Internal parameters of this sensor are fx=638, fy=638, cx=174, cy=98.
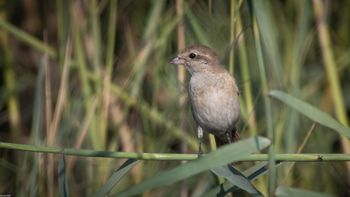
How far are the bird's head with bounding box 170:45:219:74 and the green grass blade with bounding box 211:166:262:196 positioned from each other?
125 cm

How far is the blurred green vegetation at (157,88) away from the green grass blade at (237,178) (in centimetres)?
73

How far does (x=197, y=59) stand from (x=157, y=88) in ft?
1.30

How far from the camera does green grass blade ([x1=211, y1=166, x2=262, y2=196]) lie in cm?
232

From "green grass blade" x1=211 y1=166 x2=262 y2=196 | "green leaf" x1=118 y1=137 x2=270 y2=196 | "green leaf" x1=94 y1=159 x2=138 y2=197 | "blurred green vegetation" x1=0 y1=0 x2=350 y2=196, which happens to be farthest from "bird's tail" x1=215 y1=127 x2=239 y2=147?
"green leaf" x1=118 y1=137 x2=270 y2=196

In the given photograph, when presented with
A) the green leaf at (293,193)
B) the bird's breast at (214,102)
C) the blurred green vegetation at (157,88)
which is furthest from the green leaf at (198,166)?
the bird's breast at (214,102)

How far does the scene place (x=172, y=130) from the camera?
3816 mm

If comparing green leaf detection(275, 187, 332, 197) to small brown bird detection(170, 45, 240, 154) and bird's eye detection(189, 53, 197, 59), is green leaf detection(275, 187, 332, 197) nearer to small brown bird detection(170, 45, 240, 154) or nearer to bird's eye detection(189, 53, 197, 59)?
small brown bird detection(170, 45, 240, 154)

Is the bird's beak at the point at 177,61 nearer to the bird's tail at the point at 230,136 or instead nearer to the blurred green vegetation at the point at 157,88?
the blurred green vegetation at the point at 157,88

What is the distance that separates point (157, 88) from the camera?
12.7ft

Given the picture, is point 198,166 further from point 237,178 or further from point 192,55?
point 192,55

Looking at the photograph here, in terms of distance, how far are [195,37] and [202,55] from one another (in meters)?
0.11

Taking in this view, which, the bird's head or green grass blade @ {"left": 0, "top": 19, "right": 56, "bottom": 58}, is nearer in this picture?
the bird's head

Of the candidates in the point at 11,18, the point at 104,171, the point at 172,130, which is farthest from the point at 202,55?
the point at 11,18

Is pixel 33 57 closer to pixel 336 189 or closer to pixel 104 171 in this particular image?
pixel 104 171
